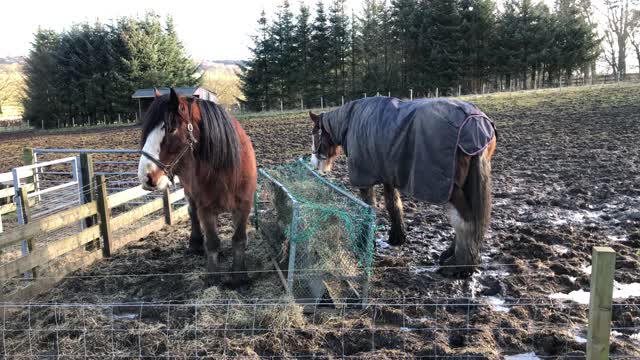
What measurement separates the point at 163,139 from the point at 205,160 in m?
0.45

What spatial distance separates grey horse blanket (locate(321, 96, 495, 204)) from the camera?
4.29 meters

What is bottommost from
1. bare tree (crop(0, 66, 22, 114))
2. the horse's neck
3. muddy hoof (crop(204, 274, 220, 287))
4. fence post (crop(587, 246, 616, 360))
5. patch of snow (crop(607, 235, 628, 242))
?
patch of snow (crop(607, 235, 628, 242))

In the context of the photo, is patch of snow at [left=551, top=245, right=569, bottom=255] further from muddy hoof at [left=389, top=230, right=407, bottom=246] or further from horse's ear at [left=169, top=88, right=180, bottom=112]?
horse's ear at [left=169, top=88, right=180, bottom=112]

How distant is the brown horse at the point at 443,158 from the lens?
14.1 ft

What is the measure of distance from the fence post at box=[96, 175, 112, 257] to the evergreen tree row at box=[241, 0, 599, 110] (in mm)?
32452

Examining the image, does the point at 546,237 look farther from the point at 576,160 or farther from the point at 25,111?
the point at 25,111

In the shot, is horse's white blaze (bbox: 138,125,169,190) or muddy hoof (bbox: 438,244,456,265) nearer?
horse's white blaze (bbox: 138,125,169,190)

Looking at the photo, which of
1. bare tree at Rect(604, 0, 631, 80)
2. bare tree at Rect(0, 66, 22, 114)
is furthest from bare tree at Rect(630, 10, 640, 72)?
bare tree at Rect(0, 66, 22, 114)

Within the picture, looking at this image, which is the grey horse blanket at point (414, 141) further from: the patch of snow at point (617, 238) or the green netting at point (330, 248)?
the patch of snow at point (617, 238)

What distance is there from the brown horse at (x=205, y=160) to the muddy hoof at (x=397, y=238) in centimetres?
195

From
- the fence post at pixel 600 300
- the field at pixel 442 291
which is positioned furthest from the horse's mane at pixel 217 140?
the fence post at pixel 600 300

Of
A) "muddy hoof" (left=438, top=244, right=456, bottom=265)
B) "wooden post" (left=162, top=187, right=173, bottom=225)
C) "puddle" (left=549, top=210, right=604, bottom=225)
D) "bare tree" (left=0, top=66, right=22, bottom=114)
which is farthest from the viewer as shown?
"bare tree" (left=0, top=66, right=22, bottom=114)

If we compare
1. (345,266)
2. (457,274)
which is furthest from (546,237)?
(345,266)

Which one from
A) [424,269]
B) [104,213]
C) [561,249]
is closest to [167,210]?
[104,213]
